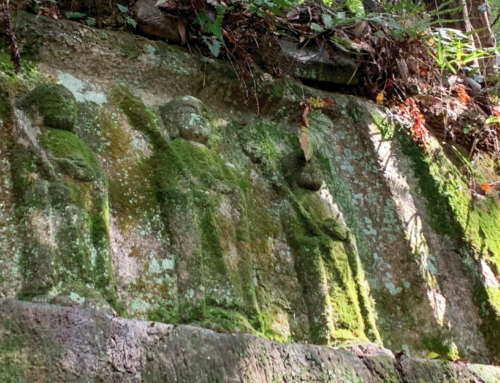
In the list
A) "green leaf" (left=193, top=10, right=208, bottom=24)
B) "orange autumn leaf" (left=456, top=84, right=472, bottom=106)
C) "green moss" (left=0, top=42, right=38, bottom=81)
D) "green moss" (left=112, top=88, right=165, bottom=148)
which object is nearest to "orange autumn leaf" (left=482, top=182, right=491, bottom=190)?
"orange autumn leaf" (left=456, top=84, right=472, bottom=106)

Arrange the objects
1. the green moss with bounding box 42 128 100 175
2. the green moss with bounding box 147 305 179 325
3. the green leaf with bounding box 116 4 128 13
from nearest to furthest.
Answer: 1. the green moss with bounding box 147 305 179 325
2. the green moss with bounding box 42 128 100 175
3. the green leaf with bounding box 116 4 128 13

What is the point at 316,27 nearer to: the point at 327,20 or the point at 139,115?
the point at 327,20

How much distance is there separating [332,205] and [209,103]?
100 centimetres

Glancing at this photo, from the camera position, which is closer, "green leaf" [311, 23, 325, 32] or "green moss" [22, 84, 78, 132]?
"green moss" [22, 84, 78, 132]

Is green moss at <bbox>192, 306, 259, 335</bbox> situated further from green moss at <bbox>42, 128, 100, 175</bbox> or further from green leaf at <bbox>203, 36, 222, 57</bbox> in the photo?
green leaf at <bbox>203, 36, 222, 57</bbox>

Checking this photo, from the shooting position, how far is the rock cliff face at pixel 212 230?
6.42ft

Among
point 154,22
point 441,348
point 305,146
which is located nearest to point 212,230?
point 305,146

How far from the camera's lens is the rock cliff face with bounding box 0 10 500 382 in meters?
1.96

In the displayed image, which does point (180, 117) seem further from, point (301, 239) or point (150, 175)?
point (301, 239)

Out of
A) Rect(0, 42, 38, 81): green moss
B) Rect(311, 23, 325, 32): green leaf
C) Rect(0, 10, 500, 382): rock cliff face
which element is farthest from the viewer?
Rect(311, 23, 325, 32): green leaf

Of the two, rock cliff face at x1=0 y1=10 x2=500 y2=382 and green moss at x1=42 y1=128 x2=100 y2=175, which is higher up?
green moss at x1=42 y1=128 x2=100 y2=175

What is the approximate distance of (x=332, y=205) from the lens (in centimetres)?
340

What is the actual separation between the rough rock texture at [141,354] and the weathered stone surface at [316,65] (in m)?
2.26

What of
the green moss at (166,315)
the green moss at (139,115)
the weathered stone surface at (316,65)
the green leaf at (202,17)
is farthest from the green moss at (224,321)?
the weathered stone surface at (316,65)
